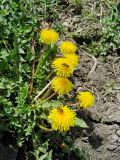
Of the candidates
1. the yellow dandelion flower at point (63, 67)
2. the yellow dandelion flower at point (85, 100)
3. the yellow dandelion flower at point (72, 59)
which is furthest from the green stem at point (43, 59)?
the yellow dandelion flower at point (85, 100)

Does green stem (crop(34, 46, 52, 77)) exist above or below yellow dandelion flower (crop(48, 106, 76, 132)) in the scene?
above

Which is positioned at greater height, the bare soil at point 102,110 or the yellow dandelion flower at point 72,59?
the yellow dandelion flower at point 72,59

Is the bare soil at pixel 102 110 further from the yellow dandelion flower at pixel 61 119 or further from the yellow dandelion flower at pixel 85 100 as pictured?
the yellow dandelion flower at pixel 61 119

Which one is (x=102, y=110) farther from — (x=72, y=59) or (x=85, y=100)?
(x=72, y=59)

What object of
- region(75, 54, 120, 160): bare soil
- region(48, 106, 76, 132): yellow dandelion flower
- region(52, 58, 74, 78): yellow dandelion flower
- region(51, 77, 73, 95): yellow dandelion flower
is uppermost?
region(52, 58, 74, 78): yellow dandelion flower

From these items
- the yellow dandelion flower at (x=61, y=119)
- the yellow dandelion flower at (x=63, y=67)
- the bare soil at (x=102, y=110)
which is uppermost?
the yellow dandelion flower at (x=63, y=67)

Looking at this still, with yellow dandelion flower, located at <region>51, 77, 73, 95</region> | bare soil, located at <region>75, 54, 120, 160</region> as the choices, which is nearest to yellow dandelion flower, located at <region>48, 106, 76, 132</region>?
yellow dandelion flower, located at <region>51, 77, 73, 95</region>

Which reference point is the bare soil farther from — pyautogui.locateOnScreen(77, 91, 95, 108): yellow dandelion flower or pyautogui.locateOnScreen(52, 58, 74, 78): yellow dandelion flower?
pyautogui.locateOnScreen(52, 58, 74, 78): yellow dandelion flower

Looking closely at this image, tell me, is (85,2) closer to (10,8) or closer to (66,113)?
(10,8)

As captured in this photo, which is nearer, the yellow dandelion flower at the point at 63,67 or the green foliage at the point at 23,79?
the yellow dandelion flower at the point at 63,67

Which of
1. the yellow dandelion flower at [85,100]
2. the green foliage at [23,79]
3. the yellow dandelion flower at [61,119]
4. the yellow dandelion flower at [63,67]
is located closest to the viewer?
the yellow dandelion flower at [61,119]

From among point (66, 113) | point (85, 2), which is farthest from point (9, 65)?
point (85, 2)

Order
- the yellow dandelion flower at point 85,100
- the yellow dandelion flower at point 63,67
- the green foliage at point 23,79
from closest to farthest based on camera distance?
the yellow dandelion flower at point 63,67 → the yellow dandelion flower at point 85,100 → the green foliage at point 23,79
